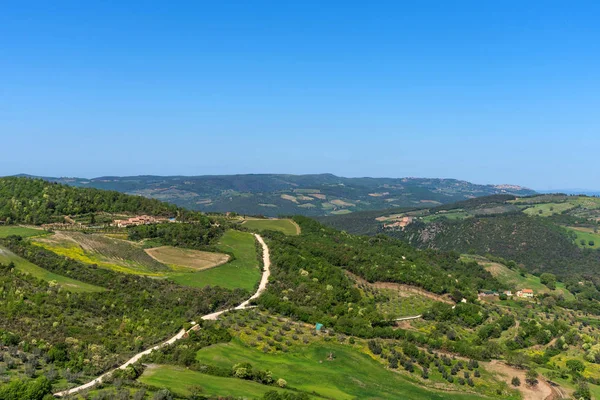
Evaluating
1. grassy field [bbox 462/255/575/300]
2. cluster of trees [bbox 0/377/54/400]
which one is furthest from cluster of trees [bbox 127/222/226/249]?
grassy field [bbox 462/255/575/300]

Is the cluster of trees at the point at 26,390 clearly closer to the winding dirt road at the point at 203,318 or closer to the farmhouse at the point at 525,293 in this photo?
the winding dirt road at the point at 203,318

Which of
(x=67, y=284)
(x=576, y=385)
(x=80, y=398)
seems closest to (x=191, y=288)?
(x=67, y=284)

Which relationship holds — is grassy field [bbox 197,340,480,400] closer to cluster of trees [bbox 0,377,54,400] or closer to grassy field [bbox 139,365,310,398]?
grassy field [bbox 139,365,310,398]

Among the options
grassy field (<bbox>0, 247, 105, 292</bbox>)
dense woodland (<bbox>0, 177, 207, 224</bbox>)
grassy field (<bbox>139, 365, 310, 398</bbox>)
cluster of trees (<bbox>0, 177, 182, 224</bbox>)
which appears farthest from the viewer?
dense woodland (<bbox>0, 177, 207, 224</bbox>)

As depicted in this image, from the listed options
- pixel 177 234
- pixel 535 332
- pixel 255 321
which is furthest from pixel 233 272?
pixel 535 332

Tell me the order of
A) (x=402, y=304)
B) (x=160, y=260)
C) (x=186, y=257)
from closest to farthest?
(x=160, y=260), (x=402, y=304), (x=186, y=257)

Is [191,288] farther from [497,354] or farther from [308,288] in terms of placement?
[497,354]

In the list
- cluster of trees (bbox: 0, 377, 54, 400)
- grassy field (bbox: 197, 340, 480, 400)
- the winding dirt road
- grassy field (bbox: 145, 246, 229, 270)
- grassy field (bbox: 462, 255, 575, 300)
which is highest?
cluster of trees (bbox: 0, 377, 54, 400)

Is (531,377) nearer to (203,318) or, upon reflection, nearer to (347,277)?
(203,318)
